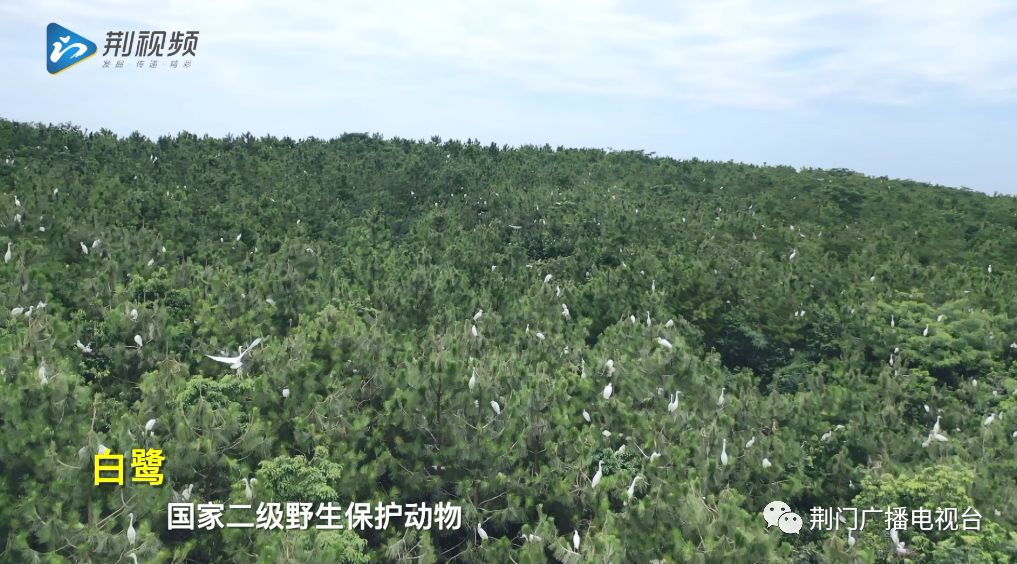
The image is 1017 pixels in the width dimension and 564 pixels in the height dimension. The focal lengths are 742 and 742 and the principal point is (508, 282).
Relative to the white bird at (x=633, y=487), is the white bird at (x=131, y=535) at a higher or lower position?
lower

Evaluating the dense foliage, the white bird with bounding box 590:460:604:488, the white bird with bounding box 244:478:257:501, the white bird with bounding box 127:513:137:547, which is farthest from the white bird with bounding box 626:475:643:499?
the white bird with bounding box 127:513:137:547

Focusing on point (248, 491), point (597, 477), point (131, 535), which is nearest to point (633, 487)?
point (597, 477)

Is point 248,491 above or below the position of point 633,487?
below

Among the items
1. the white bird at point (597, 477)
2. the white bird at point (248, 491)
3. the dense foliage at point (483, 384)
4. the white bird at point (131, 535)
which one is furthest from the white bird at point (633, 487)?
the white bird at point (131, 535)

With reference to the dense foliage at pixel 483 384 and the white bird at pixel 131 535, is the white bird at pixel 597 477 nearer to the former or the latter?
the dense foliage at pixel 483 384

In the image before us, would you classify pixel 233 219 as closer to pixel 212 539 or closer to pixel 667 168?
pixel 212 539

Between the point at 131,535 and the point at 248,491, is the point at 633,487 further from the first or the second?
the point at 131,535

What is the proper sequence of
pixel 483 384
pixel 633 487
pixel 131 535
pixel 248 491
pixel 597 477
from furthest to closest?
1. pixel 483 384
2. pixel 597 477
3. pixel 633 487
4. pixel 248 491
5. pixel 131 535

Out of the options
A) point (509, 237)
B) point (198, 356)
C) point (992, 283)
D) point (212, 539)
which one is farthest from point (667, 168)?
point (212, 539)
